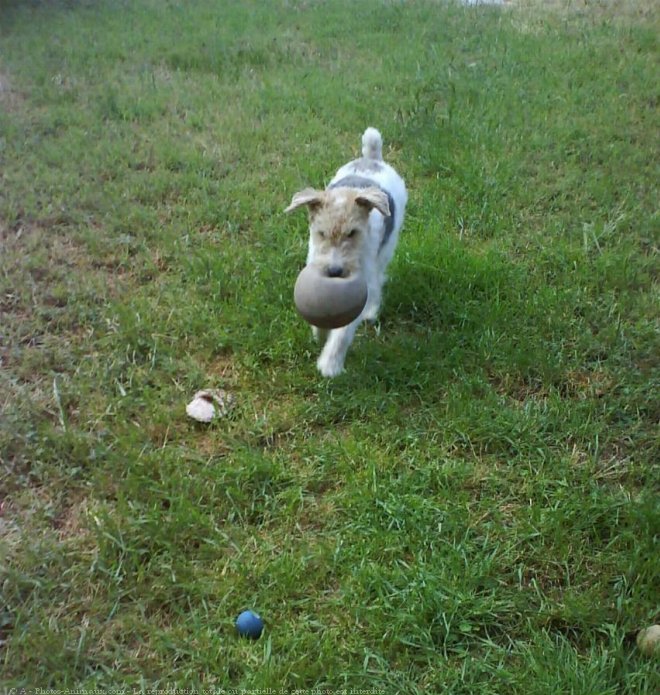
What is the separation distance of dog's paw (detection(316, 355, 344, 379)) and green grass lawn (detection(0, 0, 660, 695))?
60mm

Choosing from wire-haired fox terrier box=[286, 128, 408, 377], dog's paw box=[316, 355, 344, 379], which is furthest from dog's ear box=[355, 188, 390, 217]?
dog's paw box=[316, 355, 344, 379]

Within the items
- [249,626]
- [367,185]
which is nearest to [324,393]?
[367,185]

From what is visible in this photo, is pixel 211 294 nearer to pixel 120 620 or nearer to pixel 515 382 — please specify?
pixel 515 382

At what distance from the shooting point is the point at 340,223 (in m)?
4.07

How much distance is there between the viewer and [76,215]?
5.55 meters

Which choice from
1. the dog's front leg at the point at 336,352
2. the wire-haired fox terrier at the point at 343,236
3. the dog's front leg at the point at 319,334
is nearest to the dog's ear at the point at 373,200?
the wire-haired fox terrier at the point at 343,236

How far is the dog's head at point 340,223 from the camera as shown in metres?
4.05

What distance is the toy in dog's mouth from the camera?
12.3 ft

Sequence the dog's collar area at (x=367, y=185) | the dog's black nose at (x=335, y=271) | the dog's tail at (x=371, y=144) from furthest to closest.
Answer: the dog's tail at (x=371, y=144) → the dog's collar area at (x=367, y=185) → the dog's black nose at (x=335, y=271)

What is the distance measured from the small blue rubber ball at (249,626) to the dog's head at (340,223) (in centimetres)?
173

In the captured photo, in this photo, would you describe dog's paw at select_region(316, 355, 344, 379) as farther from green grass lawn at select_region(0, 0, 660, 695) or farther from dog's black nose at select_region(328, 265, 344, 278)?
dog's black nose at select_region(328, 265, 344, 278)

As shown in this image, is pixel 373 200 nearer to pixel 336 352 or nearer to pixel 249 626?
pixel 336 352

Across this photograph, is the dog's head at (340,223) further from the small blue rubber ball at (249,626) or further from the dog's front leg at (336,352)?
the small blue rubber ball at (249,626)

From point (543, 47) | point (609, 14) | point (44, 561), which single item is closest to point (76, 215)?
point (44, 561)
